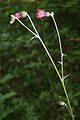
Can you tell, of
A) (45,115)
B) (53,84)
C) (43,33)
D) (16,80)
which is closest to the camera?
(45,115)

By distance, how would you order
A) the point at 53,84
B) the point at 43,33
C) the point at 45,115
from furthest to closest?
the point at 43,33 < the point at 53,84 < the point at 45,115

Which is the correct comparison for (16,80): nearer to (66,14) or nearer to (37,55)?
(37,55)

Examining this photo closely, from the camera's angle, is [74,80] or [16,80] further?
[16,80]

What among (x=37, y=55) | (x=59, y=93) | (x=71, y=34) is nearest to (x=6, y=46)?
(x=37, y=55)

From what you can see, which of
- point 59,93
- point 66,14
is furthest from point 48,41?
point 59,93

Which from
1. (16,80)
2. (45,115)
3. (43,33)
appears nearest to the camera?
(45,115)

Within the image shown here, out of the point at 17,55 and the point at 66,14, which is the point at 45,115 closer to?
the point at 17,55
